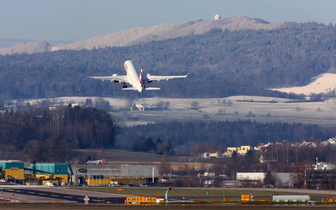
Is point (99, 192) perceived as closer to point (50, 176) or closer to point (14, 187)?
point (14, 187)

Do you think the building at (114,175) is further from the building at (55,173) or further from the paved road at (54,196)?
the paved road at (54,196)

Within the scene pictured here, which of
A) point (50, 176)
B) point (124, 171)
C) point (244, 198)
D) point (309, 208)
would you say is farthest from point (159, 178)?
point (309, 208)

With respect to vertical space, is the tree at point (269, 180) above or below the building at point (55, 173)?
below

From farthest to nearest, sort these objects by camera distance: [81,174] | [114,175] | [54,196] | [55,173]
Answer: [81,174] < [114,175] < [55,173] < [54,196]

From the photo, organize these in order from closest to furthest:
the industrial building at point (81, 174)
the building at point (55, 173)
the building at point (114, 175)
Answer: the industrial building at point (81, 174)
the building at point (55, 173)
the building at point (114, 175)

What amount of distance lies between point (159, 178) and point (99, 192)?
46431 millimetres

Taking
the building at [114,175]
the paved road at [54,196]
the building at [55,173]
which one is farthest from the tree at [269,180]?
the paved road at [54,196]

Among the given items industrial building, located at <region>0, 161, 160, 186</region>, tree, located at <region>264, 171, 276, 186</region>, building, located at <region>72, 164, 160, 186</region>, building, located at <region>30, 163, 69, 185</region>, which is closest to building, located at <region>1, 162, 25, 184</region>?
industrial building, located at <region>0, 161, 160, 186</region>

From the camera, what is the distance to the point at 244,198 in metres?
123

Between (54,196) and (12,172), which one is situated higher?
(12,172)

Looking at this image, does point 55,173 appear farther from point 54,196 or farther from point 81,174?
point 54,196

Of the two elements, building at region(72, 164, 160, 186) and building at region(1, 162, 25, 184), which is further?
building at region(72, 164, 160, 186)

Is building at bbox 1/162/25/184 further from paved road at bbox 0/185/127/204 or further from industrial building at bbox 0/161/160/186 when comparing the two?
paved road at bbox 0/185/127/204

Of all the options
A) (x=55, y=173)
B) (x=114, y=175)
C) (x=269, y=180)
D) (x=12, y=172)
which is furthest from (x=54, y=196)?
(x=114, y=175)
